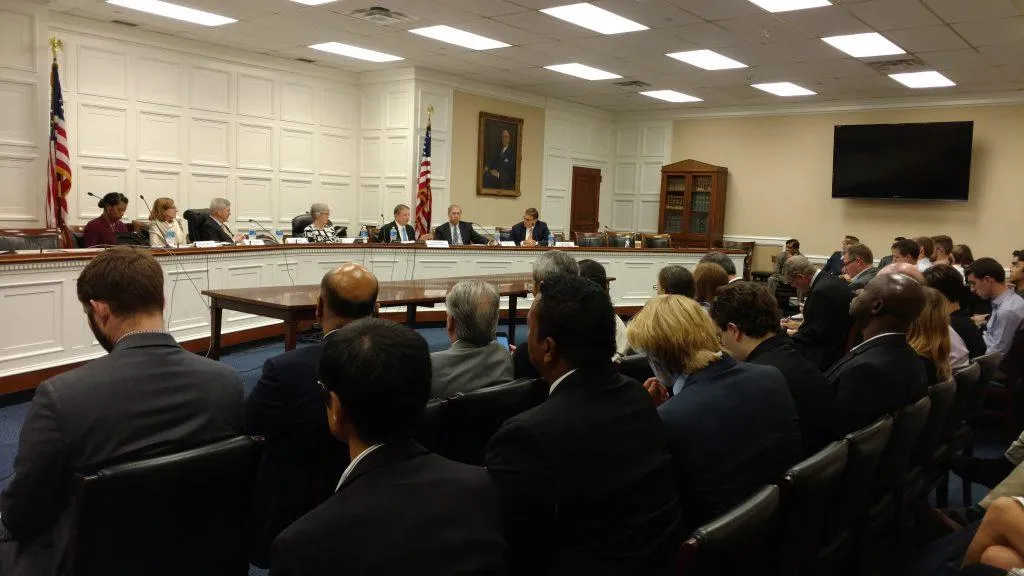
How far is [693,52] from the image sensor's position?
326 inches

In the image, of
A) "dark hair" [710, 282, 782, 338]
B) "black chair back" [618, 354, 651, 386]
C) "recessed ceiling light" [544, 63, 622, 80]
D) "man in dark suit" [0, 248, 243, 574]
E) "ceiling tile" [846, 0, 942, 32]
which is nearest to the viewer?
"man in dark suit" [0, 248, 243, 574]

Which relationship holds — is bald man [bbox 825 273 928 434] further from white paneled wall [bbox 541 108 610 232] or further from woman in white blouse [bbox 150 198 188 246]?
white paneled wall [bbox 541 108 610 232]

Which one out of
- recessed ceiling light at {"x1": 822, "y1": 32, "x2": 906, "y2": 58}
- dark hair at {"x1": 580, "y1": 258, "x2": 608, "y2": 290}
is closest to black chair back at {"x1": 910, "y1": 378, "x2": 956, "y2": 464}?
dark hair at {"x1": 580, "y1": 258, "x2": 608, "y2": 290}

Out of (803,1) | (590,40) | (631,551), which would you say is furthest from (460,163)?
(631,551)

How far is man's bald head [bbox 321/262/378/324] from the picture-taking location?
2406 mm

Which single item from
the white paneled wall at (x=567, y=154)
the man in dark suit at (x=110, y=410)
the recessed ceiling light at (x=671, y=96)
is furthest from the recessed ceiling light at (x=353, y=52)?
the man in dark suit at (x=110, y=410)

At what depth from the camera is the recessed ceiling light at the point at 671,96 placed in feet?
36.2

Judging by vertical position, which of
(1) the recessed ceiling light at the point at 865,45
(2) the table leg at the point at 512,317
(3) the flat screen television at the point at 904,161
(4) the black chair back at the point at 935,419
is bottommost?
(2) the table leg at the point at 512,317

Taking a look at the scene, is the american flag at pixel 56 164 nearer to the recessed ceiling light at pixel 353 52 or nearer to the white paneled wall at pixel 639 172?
the recessed ceiling light at pixel 353 52

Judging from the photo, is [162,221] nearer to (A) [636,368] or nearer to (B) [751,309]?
(A) [636,368]

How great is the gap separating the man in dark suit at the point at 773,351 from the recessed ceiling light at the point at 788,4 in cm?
457

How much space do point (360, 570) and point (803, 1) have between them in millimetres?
6374

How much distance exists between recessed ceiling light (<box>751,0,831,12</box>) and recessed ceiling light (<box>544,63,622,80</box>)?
327 cm

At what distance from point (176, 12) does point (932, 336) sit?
7422mm
